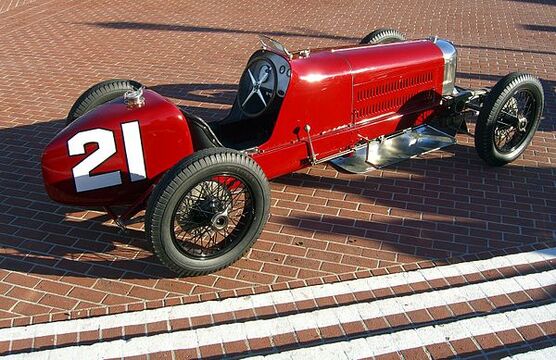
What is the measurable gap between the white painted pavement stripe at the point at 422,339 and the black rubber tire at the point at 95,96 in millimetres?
2473

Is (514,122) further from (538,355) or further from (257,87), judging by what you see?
(538,355)

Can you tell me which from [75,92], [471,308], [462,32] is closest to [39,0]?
[75,92]

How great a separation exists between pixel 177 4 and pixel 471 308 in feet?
32.0

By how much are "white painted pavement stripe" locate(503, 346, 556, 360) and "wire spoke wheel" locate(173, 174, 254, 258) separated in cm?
184

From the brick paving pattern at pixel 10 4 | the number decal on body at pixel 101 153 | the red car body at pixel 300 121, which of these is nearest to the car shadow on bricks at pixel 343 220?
the red car body at pixel 300 121

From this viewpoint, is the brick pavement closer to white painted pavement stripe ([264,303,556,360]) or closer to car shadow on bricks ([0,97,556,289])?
car shadow on bricks ([0,97,556,289])

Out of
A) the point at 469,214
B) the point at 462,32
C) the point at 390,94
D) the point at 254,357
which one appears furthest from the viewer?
the point at 462,32

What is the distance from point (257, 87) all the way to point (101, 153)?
1.50 metres

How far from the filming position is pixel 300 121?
15.0 feet

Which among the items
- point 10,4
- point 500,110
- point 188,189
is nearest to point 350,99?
point 500,110

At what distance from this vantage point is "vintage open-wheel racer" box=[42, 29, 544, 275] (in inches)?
148

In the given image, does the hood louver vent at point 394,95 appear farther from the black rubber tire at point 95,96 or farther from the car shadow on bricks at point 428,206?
the black rubber tire at point 95,96

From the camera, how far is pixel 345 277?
394cm

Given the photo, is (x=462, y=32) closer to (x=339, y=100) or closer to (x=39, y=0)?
(x=339, y=100)
